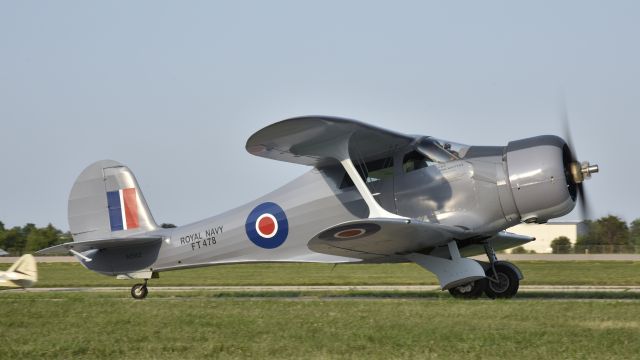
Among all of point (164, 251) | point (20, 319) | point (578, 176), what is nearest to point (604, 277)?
point (578, 176)

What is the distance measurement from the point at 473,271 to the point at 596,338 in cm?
413

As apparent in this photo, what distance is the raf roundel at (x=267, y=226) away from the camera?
43.4 ft

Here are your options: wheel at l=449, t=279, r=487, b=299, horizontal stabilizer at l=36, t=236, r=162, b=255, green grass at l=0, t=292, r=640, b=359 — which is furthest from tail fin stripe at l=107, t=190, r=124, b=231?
wheel at l=449, t=279, r=487, b=299

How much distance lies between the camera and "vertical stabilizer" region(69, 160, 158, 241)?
1529 cm

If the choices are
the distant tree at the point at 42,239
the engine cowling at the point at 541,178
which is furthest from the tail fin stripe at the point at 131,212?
the distant tree at the point at 42,239

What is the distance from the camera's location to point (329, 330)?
26.5ft

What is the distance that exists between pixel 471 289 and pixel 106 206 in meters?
7.28

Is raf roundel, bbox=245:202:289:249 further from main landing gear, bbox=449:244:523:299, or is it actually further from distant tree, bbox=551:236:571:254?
distant tree, bbox=551:236:571:254

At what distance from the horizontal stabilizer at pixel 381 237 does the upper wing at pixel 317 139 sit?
1.37 metres

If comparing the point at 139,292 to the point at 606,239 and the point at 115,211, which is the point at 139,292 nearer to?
the point at 115,211

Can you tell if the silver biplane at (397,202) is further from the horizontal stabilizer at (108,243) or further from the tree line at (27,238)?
the tree line at (27,238)

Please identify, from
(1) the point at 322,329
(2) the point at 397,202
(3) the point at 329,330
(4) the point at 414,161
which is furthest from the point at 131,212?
(3) the point at 329,330

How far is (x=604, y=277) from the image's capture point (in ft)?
73.8

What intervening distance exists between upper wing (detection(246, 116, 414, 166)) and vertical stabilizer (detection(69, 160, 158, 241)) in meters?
4.14
